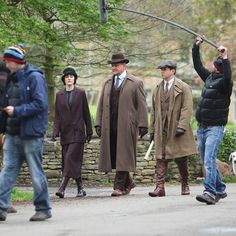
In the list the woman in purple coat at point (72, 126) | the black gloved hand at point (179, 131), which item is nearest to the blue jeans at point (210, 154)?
the black gloved hand at point (179, 131)

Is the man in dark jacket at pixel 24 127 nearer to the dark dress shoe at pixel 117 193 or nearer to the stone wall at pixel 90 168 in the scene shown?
the dark dress shoe at pixel 117 193

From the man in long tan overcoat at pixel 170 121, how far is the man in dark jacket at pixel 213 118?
156 centimetres

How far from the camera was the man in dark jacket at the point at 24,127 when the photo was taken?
33.8 ft

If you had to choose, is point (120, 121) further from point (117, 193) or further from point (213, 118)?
point (213, 118)

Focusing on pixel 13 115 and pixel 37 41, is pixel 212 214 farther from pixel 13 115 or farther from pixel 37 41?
pixel 37 41

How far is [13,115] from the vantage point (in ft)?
33.5

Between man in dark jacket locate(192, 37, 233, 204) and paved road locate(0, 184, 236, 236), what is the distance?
0.97ft

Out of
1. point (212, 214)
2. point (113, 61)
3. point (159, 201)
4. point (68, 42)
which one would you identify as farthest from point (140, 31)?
point (212, 214)

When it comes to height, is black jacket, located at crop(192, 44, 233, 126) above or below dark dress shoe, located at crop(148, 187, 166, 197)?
above

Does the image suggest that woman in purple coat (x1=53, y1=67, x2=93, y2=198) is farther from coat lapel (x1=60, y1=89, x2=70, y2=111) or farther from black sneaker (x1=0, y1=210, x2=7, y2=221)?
black sneaker (x1=0, y1=210, x2=7, y2=221)

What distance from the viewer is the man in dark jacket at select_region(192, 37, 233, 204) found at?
12.4 meters

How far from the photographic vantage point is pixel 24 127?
33.8 feet

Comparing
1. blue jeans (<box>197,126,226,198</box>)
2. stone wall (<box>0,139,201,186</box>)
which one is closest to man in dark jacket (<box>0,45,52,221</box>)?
blue jeans (<box>197,126,226,198</box>)

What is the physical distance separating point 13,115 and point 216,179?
3573 mm
